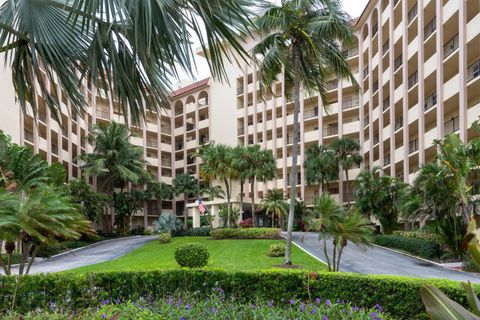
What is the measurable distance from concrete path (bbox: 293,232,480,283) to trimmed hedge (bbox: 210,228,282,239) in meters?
6.37

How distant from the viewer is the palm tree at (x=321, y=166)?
47094 millimetres

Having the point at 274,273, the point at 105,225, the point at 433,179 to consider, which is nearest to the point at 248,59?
the point at 274,273

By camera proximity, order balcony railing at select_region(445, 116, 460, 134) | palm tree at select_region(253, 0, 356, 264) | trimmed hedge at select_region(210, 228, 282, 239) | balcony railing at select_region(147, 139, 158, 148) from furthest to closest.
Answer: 1. balcony railing at select_region(147, 139, 158, 148)
2. trimmed hedge at select_region(210, 228, 282, 239)
3. balcony railing at select_region(445, 116, 460, 134)
4. palm tree at select_region(253, 0, 356, 264)

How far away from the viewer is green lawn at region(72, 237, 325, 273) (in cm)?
2262

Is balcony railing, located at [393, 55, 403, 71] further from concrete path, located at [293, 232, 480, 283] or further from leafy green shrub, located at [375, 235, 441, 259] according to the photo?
concrete path, located at [293, 232, 480, 283]

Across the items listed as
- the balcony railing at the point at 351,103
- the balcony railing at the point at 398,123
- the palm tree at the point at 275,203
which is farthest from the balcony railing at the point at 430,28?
the palm tree at the point at 275,203

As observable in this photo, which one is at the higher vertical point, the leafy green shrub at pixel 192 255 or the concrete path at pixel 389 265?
the leafy green shrub at pixel 192 255

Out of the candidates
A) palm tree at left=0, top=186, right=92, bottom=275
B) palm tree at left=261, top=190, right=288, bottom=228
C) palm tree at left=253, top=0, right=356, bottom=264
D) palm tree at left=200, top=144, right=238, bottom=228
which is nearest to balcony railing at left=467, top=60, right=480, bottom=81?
palm tree at left=253, top=0, right=356, bottom=264

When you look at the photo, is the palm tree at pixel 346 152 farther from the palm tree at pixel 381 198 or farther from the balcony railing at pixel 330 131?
the palm tree at pixel 381 198

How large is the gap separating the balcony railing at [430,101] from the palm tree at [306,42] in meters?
16.7

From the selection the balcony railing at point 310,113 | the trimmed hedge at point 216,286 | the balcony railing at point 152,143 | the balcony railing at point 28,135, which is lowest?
the trimmed hedge at point 216,286

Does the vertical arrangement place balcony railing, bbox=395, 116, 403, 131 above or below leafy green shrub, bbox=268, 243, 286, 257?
above

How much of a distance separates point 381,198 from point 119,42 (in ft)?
109

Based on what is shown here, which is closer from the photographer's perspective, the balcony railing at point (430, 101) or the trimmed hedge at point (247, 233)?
the balcony railing at point (430, 101)
